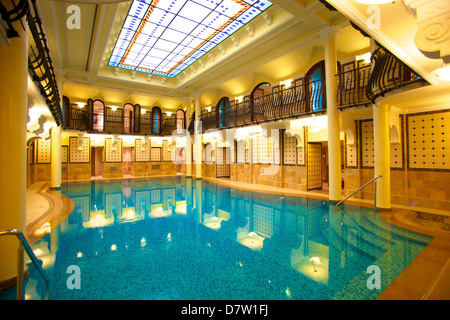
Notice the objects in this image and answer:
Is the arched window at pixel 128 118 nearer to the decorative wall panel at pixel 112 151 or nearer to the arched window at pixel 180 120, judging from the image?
the decorative wall panel at pixel 112 151

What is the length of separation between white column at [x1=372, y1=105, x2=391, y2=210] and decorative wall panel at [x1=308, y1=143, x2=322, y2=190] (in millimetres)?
4019

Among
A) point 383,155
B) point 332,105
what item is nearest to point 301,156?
point 332,105

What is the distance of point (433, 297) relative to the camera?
246 cm

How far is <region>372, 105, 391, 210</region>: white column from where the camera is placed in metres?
6.50

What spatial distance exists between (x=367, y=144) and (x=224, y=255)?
7.26 meters

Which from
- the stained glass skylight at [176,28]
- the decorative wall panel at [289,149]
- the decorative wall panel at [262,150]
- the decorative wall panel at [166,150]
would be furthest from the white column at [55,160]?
the decorative wall panel at [289,149]

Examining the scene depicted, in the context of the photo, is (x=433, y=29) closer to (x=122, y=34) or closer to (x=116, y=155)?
(x=122, y=34)

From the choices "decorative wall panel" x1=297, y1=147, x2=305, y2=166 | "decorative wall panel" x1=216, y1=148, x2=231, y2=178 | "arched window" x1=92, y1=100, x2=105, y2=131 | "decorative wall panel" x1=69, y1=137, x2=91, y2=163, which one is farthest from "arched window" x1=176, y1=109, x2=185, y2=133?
"decorative wall panel" x1=297, y1=147, x2=305, y2=166

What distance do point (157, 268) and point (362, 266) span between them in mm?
3186

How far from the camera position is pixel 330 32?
745 centimetres

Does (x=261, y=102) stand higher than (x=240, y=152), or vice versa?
(x=261, y=102)

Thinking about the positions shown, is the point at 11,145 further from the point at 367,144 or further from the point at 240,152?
the point at 240,152

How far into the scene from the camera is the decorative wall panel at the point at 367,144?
323 inches

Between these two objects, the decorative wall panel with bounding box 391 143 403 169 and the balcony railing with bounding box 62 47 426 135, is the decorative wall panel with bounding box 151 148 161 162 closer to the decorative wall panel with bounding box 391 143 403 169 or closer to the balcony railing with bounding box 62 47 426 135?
the balcony railing with bounding box 62 47 426 135
